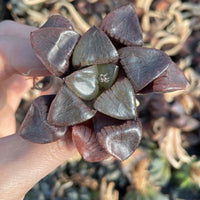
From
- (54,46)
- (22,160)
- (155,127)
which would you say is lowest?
(155,127)

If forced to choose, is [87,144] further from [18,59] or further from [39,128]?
[18,59]

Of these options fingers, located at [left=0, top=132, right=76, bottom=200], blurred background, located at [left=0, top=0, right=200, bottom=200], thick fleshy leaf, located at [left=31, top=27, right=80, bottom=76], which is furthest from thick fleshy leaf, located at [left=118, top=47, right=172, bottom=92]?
blurred background, located at [left=0, top=0, right=200, bottom=200]

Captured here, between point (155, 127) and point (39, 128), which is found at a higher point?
point (39, 128)

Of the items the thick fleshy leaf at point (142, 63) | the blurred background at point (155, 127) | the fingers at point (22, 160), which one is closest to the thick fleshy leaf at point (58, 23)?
the thick fleshy leaf at point (142, 63)

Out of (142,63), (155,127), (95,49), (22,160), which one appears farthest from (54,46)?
(155,127)

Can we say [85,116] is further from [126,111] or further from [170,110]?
[170,110]

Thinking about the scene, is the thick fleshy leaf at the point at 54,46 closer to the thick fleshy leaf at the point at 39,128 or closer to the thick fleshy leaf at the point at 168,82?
the thick fleshy leaf at the point at 39,128

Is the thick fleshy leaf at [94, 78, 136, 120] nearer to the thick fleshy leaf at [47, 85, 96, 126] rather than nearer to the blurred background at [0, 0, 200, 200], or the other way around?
the thick fleshy leaf at [47, 85, 96, 126]
